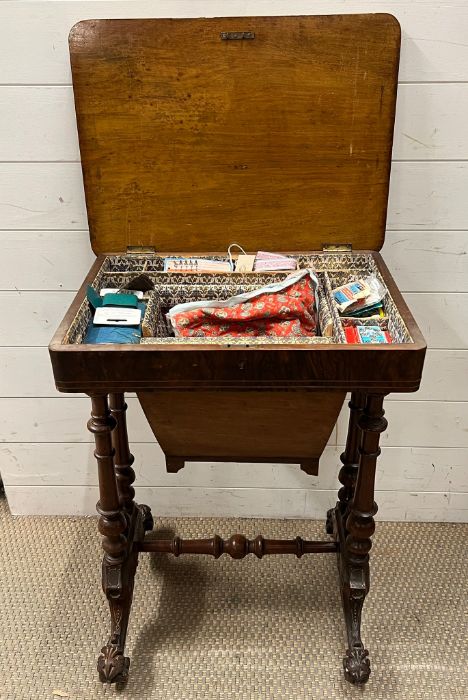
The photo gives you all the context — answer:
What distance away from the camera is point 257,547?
140 centimetres

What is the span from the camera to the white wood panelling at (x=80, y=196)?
1.32 m

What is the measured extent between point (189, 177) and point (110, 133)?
175mm

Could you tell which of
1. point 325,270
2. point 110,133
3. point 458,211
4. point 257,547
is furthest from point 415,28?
point 257,547

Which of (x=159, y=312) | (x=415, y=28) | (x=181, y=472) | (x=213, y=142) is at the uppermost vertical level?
(x=415, y=28)

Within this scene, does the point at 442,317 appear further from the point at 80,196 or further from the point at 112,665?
the point at 112,665

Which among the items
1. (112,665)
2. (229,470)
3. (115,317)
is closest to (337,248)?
(115,317)

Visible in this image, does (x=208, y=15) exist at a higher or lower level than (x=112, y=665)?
higher

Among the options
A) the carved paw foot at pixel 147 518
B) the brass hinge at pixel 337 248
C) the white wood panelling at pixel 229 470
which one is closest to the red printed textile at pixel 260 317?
the brass hinge at pixel 337 248

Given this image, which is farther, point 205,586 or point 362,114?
point 205,586

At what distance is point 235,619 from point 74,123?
3.86 feet

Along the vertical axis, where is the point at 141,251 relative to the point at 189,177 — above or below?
below

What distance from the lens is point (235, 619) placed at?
149 centimetres

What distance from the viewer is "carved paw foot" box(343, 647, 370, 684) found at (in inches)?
52.3

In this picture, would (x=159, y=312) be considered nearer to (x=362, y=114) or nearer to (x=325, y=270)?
(x=325, y=270)
